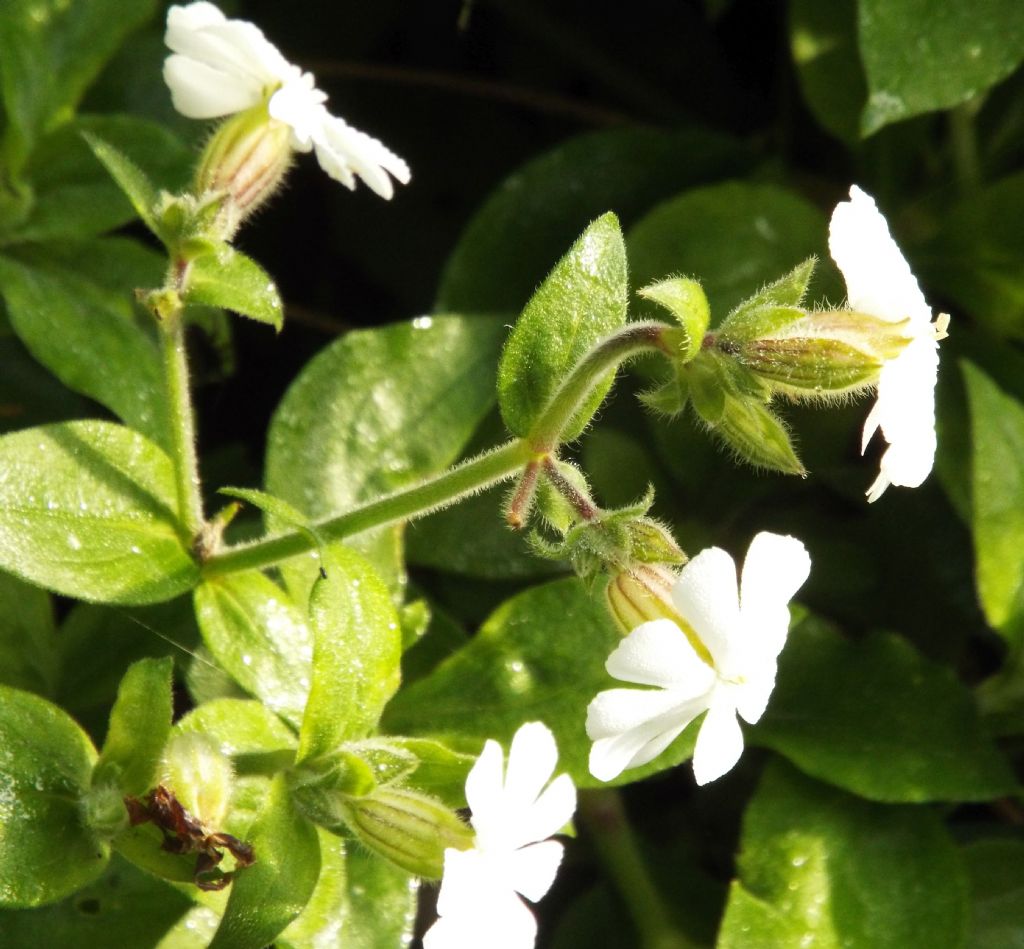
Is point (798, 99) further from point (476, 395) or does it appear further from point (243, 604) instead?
point (243, 604)

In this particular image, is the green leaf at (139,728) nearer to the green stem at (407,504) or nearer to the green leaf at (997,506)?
the green stem at (407,504)

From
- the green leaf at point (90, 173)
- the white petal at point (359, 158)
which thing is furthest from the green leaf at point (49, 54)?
the white petal at point (359, 158)

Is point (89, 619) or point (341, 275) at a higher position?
point (341, 275)

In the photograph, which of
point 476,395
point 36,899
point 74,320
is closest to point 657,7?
point 476,395

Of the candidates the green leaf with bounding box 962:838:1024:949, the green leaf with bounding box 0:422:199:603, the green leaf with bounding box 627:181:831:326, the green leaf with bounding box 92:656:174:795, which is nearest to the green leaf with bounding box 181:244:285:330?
the green leaf with bounding box 0:422:199:603

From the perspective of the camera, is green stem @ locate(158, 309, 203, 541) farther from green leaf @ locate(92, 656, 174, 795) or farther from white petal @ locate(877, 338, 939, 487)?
white petal @ locate(877, 338, 939, 487)

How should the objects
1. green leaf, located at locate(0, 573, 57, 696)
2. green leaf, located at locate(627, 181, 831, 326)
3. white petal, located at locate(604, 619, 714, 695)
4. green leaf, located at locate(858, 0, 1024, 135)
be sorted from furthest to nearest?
green leaf, located at locate(627, 181, 831, 326) → green leaf, located at locate(858, 0, 1024, 135) → green leaf, located at locate(0, 573, 57, 696) → white petal, located at locate(604, 619, 714, 695)
